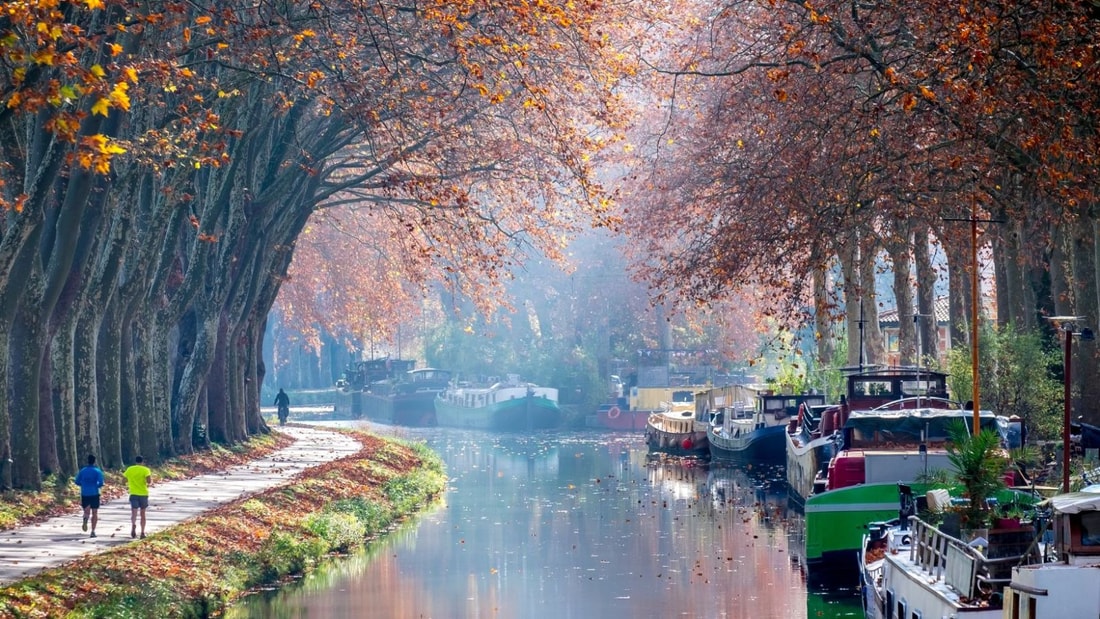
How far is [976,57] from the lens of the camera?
20000 mm

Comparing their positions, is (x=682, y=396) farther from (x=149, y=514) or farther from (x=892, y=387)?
(x=149, y=514)

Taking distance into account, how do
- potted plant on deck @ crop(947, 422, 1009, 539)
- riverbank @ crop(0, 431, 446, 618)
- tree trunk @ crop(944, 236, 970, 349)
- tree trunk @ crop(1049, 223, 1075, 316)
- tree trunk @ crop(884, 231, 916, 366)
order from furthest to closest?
tree trunk @ crop(884, 231, 916, 366) < tree trunk @ crop(944, 236, 970, 349) < tree trunk @ crop(1049, 223, 1075, 316) < riverbank @ crop(0, 431, 446, 618) < potted plant on deck @ crop(947, 422, 1009, 539)

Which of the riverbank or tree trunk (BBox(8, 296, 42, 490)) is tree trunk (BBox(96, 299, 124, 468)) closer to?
the riverbank

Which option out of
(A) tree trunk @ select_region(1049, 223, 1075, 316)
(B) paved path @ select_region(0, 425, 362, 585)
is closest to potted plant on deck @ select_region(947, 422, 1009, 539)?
(B) paved path @ select_region(0, 425, 362, 585)

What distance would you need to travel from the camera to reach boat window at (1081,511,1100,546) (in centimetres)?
1430

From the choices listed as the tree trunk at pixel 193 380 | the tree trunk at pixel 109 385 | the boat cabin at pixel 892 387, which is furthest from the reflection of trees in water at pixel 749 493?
the tree trunk at pixel 109 385

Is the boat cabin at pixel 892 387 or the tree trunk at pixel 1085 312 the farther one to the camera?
the boat cabin at pixel 892 387

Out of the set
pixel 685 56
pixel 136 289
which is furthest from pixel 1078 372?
pixel 136 289

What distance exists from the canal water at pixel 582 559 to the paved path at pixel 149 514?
2527mm

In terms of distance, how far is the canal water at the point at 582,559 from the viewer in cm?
2442

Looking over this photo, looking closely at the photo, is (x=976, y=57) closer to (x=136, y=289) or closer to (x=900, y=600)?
(x=900, y=600)

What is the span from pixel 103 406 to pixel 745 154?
14626 mm

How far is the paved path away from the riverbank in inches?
18.8

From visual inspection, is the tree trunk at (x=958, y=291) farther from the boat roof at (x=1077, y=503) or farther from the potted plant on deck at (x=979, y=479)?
the boat roof at (x=1077, y=503)
